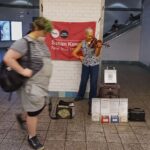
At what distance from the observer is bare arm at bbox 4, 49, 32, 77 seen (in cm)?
307

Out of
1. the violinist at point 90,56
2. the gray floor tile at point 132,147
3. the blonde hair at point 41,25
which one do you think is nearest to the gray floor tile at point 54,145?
the gray floor tile at point 132,147

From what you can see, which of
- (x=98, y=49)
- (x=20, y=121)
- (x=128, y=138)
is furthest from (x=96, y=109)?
(x=98, y=49)

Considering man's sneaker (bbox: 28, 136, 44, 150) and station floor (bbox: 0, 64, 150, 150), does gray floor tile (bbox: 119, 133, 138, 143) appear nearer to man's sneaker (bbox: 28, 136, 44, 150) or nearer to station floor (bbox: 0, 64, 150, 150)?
station floor (bbox: 0, 64, 150, 150)

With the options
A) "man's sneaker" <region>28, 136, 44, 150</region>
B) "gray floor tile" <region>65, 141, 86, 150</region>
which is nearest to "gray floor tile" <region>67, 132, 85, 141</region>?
"gray floor tile" <region>65, 141, 86, 150</region>

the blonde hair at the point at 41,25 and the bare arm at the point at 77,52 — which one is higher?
the blonde hair at the point at 41,25

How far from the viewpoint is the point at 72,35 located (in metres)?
5.69

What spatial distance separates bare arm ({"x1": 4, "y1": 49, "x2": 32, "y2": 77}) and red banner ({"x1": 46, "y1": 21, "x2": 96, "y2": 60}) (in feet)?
8.54

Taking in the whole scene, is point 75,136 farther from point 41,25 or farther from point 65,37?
point 65,37

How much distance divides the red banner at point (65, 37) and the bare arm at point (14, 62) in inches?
102

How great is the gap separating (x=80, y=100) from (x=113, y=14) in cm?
1012

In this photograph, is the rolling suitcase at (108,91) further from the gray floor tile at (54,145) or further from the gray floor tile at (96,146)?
the gray floor tile at (54,145)

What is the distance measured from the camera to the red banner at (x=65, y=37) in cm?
566

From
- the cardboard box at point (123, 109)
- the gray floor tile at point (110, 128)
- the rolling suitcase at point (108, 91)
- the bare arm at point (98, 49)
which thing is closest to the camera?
the gray floor tile at point (110, 128)

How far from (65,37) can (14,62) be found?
107 inches
